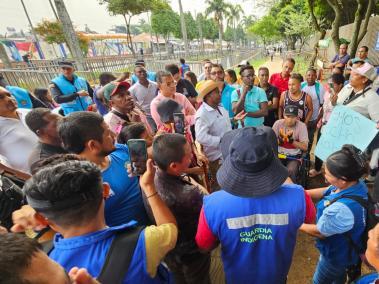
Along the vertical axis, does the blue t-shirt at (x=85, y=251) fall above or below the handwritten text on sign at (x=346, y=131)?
above

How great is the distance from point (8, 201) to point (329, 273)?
2.79 meters

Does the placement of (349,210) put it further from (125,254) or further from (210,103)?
(210,103)

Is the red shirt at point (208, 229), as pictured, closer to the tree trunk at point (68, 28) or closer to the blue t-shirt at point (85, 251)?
the blue t-shirt at point (85, 251)

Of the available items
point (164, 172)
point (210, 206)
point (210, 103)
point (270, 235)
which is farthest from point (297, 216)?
point (210, 103)

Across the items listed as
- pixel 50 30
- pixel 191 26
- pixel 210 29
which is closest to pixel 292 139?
pixel 50 30

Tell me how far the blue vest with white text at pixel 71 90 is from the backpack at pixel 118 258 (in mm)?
4741

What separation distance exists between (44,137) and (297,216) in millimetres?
2385

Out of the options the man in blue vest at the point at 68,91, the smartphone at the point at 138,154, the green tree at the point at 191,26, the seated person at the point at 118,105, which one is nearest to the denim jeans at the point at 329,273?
the smartphone at the point at 138,154

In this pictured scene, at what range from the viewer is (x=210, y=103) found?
3.19 metres

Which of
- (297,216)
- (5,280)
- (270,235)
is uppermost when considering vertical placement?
(5,280)

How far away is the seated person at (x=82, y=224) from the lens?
107cm

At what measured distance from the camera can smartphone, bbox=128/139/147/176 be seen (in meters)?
1.69

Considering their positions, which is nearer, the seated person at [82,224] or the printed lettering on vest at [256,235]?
the seated person at [82,224]

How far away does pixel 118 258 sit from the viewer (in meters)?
1.08
